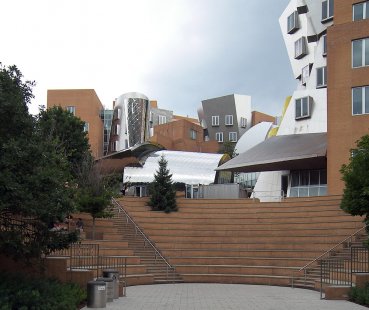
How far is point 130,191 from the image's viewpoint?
57312mm

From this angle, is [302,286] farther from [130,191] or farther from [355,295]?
[130,191]

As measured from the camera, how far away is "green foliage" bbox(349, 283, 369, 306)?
1631cm

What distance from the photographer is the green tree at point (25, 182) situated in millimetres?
11742

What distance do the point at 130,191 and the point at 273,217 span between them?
1074 inches

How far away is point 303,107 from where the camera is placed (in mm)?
43188

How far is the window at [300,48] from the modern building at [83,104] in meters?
36.5

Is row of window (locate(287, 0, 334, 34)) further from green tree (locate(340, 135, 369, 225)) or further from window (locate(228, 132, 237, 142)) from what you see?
window (locate(228, 132, 237, 142))

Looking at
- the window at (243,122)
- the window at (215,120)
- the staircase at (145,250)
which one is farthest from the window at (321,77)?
the window at (215,120)

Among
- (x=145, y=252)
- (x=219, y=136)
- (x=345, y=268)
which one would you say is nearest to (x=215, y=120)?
(x=219, y=136)

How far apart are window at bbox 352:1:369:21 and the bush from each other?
28.6 m

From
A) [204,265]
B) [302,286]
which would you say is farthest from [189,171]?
[302,286]

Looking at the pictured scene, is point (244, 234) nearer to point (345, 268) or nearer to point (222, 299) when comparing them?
point (345, 268)

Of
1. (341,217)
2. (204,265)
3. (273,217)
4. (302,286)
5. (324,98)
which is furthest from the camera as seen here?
(324,98)

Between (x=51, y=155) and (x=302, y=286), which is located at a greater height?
(x=51, y=155)
